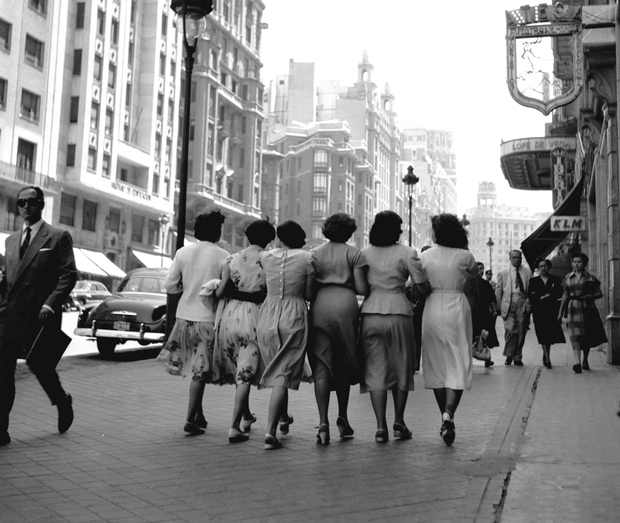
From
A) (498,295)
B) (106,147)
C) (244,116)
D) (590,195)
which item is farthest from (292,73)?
(498,295)

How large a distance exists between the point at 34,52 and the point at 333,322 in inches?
1569

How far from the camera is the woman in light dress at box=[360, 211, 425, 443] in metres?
6.50

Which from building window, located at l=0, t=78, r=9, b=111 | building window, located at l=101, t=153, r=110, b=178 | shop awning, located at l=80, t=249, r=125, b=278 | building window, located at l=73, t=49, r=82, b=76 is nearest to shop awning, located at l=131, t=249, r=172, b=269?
shop awning, located at l=80, t=249, r=125, b=278

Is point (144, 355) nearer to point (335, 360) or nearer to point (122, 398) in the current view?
point (122, 398)

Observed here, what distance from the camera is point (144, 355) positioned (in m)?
15.6

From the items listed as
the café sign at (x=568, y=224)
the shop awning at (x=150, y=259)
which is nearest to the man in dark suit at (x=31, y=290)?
the café sign at (x=568, y=224)

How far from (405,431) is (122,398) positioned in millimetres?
3705

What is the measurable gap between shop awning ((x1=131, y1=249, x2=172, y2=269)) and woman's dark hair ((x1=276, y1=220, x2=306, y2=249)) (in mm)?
44478

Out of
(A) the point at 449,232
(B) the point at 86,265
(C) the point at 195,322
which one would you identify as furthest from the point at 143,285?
(B) the point at 86,265

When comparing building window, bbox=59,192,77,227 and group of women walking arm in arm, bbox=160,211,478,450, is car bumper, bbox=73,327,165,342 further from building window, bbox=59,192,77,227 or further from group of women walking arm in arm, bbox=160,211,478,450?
building window, bbox=59,192,77,227

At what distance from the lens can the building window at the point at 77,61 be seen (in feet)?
151

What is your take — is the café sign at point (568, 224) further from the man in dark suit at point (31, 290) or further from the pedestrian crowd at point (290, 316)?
the man in dark suit at point (31, 290)

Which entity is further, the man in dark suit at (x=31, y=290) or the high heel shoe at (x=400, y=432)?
the high heel shoe at (x=400, y=432)

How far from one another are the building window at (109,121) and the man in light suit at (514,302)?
127ft
